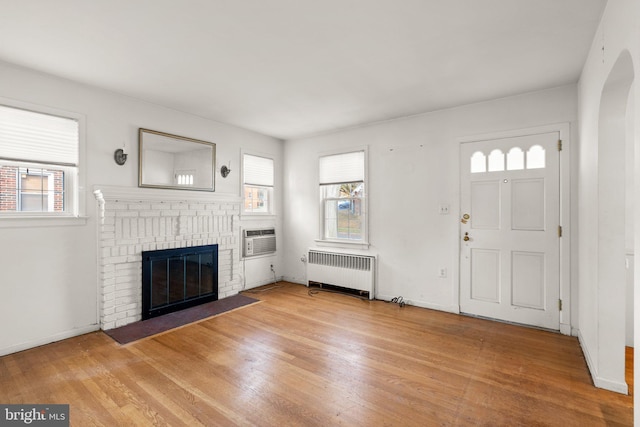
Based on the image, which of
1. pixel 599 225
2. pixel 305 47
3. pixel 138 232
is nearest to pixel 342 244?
pixel 138 232

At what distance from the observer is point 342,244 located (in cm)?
509

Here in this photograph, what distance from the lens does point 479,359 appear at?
9.12 feet

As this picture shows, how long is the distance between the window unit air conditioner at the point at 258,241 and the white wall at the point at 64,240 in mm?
1978

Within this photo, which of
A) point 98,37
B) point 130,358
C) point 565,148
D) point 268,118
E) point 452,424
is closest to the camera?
point 452,424

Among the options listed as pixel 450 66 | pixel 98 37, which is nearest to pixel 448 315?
pixel 450 66

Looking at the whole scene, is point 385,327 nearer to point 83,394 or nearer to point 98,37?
point 83,394

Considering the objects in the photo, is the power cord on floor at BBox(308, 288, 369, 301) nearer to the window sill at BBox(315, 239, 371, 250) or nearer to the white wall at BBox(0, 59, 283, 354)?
the window sill at BBox(315, 239, 371, 250)

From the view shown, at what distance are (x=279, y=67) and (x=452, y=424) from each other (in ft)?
10.5

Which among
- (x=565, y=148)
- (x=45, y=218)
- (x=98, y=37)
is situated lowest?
(x=45, y=218)

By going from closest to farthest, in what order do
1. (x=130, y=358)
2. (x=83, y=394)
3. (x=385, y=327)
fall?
(x=83, y=394) < (x=130, y=358) < (x=385, y=327)

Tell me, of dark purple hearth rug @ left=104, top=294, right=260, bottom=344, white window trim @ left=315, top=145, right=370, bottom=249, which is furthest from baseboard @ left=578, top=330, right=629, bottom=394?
dark purple hearth rug @ left=104, top=294, right=260, bottom=344

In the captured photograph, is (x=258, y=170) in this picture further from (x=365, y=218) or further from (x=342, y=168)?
(x=365, y=218)

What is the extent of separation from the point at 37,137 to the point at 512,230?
207 inches

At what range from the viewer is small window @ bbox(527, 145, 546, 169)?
3.44 m
